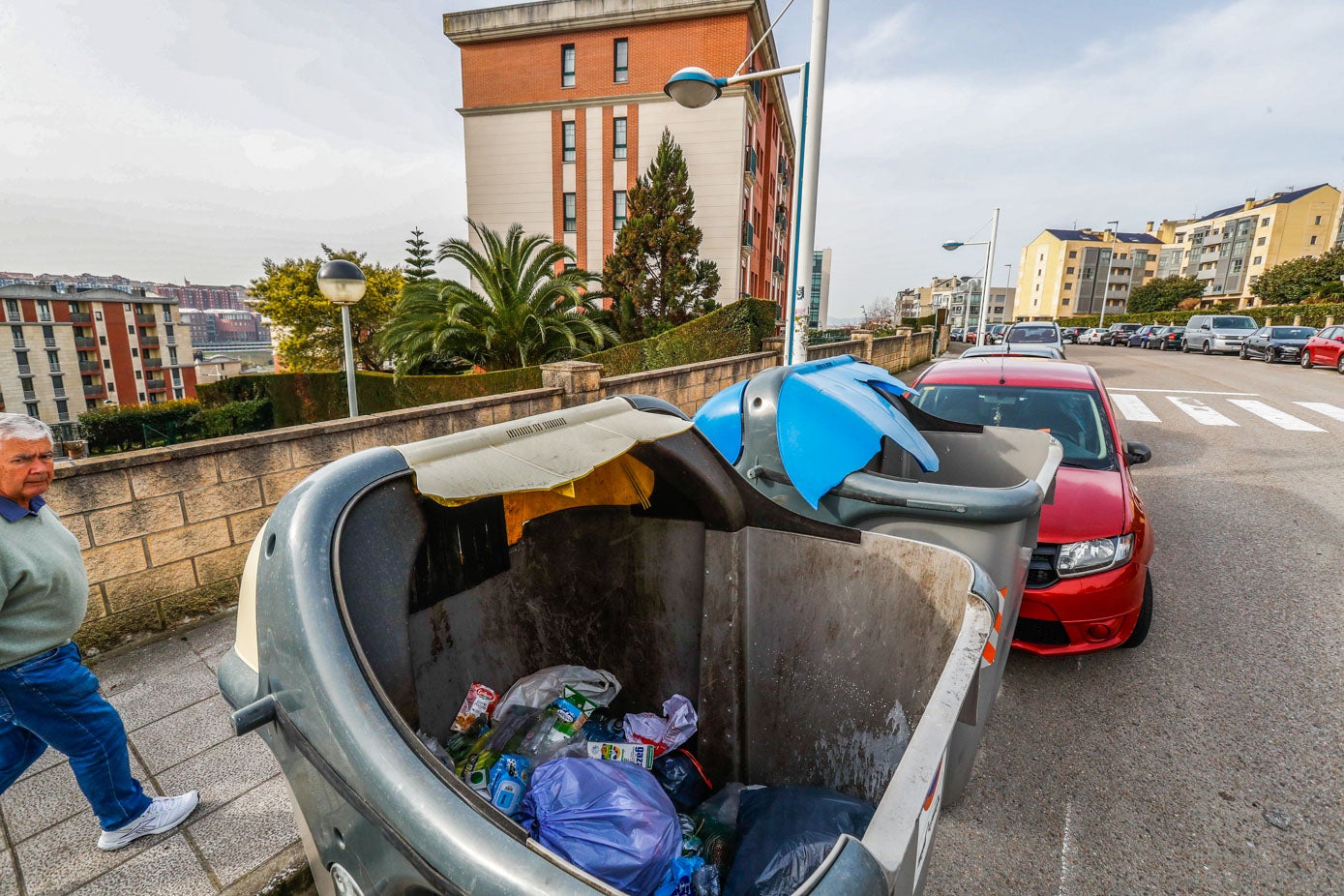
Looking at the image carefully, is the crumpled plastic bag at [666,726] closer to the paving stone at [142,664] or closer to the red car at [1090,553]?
the red car at [1090,553]

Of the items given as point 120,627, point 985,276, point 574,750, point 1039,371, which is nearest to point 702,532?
point 574,750

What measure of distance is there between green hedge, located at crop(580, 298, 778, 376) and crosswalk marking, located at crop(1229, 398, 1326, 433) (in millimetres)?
10177

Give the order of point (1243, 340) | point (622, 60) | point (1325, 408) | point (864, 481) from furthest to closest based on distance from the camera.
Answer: point (622, 60) < point (1243, 340) < point (1325, 408) < point (864, 481)

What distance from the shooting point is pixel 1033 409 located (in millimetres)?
4910

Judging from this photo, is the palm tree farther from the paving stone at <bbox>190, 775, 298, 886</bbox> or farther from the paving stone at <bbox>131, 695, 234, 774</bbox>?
the paving stone at <bbox>190, 775, 298, 886</bbox>

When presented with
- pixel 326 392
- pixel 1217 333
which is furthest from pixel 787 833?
pixel 1217 333

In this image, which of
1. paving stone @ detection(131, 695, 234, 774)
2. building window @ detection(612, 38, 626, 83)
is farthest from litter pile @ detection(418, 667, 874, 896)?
building window @ detection(612, 38, 626, 83)

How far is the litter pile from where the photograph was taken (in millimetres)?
1558

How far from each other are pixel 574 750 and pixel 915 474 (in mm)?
2706

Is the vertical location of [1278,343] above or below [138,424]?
above

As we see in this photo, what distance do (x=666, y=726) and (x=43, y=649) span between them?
2151 mm

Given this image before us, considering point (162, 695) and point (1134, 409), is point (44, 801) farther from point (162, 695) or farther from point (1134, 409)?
point (1134, 409)

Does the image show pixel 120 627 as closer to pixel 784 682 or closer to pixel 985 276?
pixel 784 682

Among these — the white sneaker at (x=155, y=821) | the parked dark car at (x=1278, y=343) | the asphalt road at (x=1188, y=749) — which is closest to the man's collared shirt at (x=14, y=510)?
the white sneaker at (x=155, y=821)
